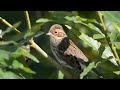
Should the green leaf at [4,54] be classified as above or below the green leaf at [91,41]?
above

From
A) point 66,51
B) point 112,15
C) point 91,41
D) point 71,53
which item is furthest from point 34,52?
point 66,51

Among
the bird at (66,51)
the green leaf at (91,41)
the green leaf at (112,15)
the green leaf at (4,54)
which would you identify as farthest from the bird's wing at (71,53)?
the green leaf at (4,54)

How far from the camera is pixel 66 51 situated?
3.42m

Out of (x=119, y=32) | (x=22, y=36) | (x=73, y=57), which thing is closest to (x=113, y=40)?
(x=119, y=32)

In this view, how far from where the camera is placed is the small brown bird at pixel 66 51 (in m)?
2.89

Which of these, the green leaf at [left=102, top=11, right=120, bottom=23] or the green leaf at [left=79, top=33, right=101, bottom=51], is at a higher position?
the green leaf at [left=102, top=11, right=120, bottom=23]

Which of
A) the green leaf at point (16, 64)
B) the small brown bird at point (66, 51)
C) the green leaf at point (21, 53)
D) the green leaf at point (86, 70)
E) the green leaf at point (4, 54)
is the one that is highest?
the green leaf at point (21, 53)

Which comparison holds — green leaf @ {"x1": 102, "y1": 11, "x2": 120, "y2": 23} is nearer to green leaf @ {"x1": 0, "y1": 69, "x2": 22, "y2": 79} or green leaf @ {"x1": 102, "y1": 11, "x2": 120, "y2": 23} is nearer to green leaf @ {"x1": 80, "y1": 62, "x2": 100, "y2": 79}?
green leaf @ {"x1": 80, "y1": 62, "x2": 100, "y2": 79}

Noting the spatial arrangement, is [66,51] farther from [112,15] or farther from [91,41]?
[112,15]

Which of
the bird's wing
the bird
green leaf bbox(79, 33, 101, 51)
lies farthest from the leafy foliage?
the bird's wing

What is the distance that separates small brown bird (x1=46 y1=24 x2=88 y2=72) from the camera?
2.89 m

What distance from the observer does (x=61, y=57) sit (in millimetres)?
3330

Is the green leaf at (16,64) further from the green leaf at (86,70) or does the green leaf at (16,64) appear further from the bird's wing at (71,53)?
the bird's wing at (71,53)

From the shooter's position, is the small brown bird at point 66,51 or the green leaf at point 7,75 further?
the small brown bird at point 66,51
